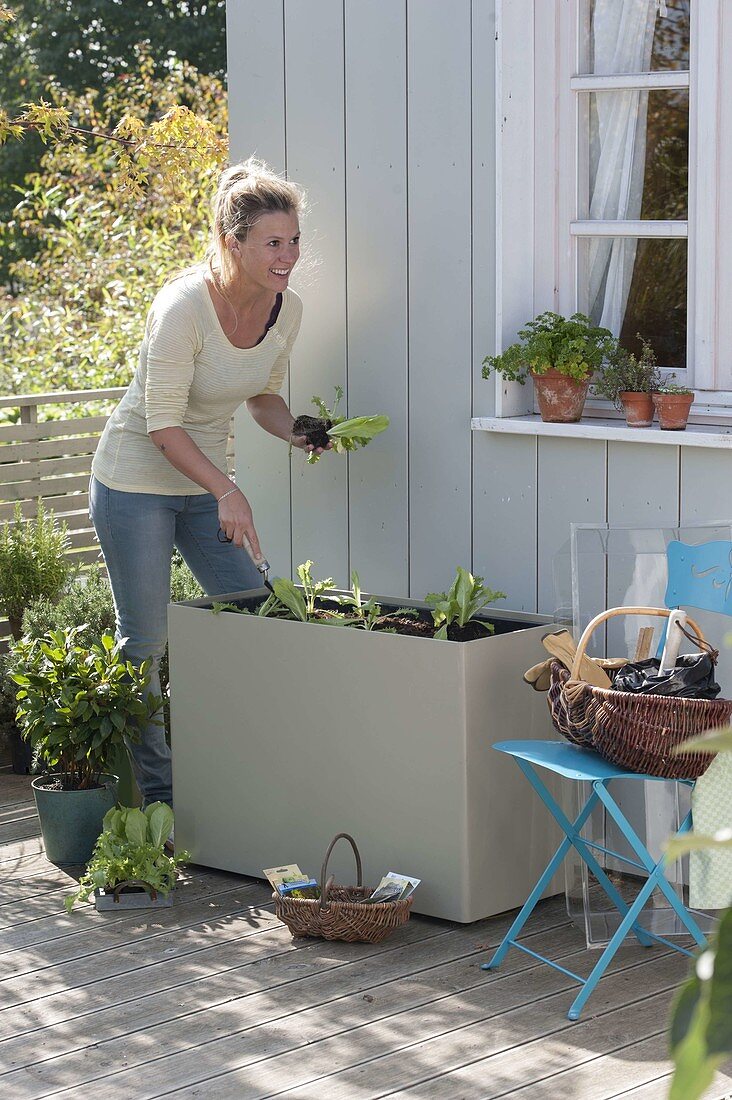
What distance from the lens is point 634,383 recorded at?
3475 millimetres

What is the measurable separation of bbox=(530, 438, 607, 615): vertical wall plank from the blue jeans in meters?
0.82

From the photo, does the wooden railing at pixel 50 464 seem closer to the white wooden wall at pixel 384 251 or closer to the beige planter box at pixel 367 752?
the white wooden wall at pixel 384 251

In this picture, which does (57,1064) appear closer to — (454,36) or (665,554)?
(665,554)

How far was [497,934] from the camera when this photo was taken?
3.26m

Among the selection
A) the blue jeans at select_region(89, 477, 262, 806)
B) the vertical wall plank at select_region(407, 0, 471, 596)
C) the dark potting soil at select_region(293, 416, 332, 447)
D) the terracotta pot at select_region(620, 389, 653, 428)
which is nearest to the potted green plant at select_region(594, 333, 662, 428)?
the terracotta pot at select_region(620, 389, 653, 428)

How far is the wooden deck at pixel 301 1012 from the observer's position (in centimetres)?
258

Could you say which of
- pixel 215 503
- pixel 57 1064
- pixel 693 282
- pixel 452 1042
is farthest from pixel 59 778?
A: pixel 693 282

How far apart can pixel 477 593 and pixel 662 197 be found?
110cm

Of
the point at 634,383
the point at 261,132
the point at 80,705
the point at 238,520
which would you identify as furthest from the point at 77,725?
the point at 261,132

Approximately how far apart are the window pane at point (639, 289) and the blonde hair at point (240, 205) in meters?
0.80

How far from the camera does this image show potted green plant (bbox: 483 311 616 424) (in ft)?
11.5

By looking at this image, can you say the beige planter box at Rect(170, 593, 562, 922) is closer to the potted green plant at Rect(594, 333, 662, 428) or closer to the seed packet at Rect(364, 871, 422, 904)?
the seed packet at Rect(364, 871, 422, 904)

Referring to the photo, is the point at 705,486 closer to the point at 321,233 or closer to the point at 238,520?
the point at 238,520

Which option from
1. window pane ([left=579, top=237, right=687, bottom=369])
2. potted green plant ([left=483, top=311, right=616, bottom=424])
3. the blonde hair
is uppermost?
the blonde hair
